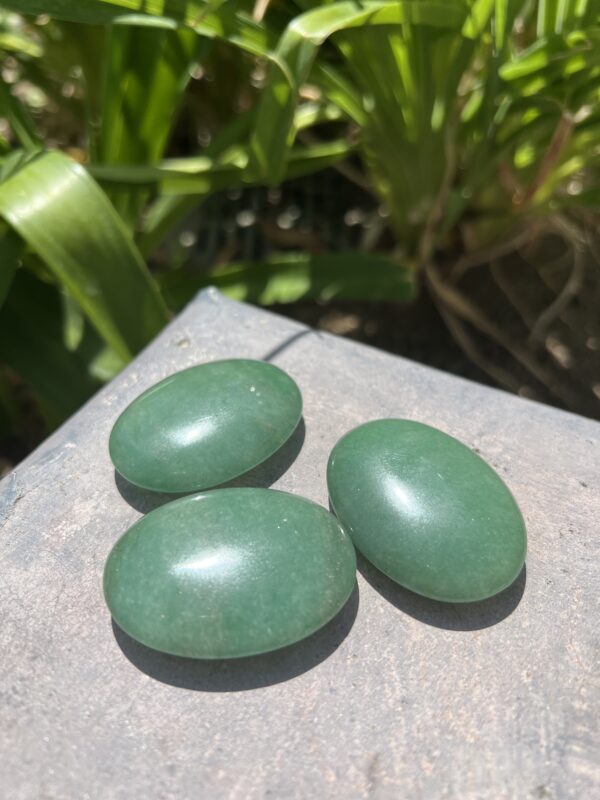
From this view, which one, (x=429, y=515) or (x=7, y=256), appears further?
(x=7, y=256)

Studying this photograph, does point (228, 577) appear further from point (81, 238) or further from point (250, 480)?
point (81, 238)

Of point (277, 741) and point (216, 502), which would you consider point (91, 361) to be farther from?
point (277, 741)

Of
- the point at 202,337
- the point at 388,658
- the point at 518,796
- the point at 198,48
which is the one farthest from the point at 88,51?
the point at 518,796

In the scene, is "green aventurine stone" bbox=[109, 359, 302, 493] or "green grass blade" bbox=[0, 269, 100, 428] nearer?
"green aventurine stone" bbox=[109, 359, 302, 493]

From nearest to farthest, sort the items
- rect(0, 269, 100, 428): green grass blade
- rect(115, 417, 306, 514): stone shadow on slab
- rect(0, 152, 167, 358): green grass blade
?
rect(115, 417, 306, 514): stone shadow on slab, rect(0, 152, 167, 358): green grass blade, rect(0, 269, 100, 428): green grass blade

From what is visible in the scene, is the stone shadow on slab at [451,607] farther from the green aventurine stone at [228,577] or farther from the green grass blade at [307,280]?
the green grass blade at [307,280]

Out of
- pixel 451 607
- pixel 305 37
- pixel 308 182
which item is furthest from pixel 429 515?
pixel 308 182

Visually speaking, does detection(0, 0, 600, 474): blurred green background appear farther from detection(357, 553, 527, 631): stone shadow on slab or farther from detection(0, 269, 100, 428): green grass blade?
detection(357, 553, 527, 631): stone shadow on slab

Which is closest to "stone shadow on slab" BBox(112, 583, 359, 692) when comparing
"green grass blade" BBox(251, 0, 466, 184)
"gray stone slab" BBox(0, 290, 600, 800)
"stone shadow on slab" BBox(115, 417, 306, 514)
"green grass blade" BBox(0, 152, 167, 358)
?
"gray stone slab" BBox(0, 290, 600, 800)
